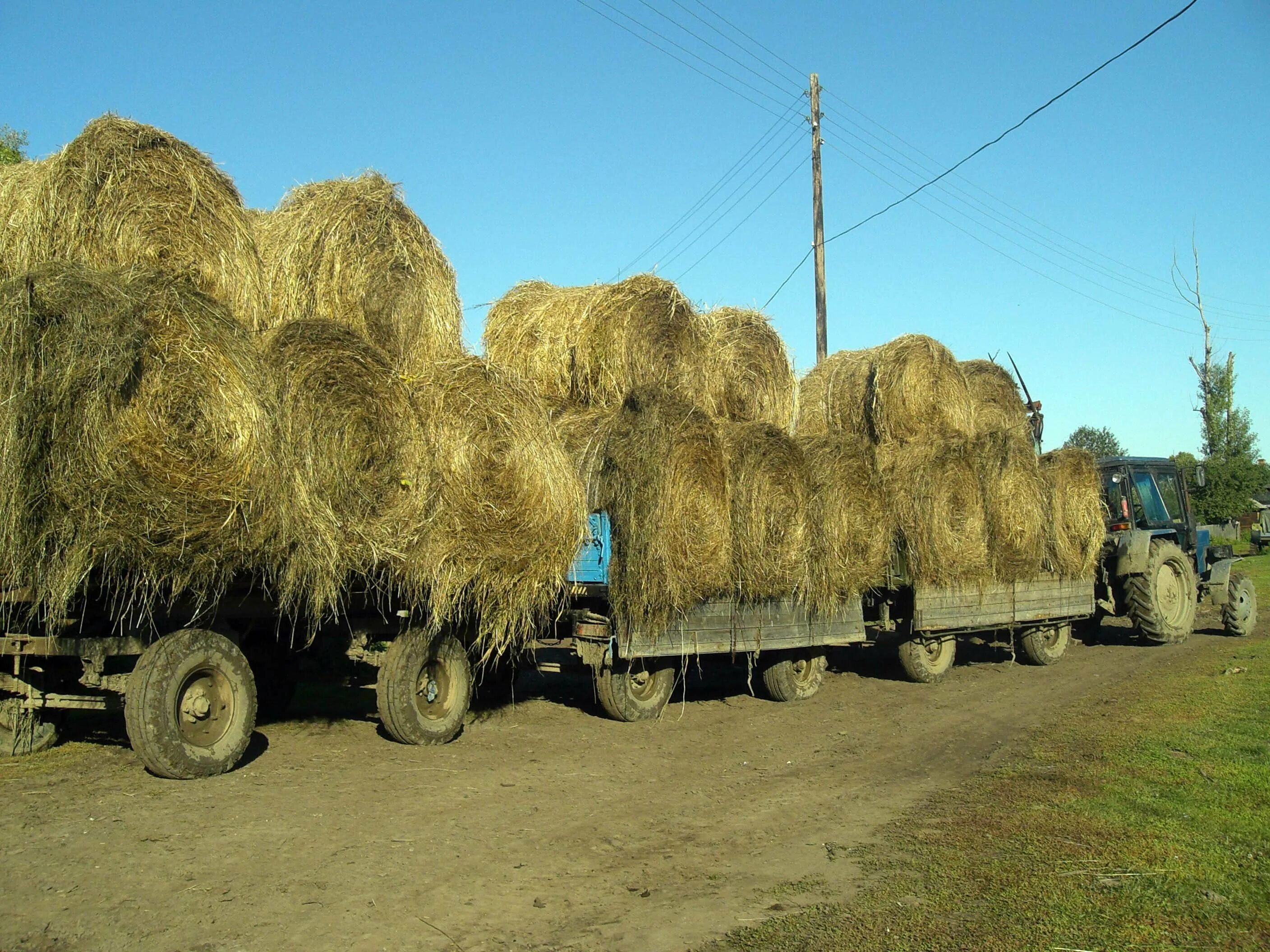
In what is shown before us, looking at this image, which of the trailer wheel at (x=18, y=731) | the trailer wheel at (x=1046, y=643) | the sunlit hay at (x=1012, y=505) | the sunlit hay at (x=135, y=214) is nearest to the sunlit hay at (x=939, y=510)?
the sunlit hay at (x=1012, y=505)

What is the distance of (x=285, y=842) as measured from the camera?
5828 mm

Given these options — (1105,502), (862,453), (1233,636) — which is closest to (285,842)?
(862,453)

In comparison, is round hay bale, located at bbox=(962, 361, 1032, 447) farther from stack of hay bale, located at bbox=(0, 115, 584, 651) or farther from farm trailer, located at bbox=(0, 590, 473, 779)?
farm trailer, located at bbox=(0, 590, 473, 779)

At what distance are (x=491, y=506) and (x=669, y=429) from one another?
1.76 m

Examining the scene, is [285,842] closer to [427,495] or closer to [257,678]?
[427,495]

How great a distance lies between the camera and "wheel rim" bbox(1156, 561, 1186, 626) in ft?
53.3

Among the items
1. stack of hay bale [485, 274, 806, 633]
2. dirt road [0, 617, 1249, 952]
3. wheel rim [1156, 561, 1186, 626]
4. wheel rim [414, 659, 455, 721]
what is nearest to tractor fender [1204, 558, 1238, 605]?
wheel rim [1156, 561, 1186, 626]

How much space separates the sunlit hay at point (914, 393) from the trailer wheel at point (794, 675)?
3.02 meters

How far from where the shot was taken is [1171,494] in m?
17.3

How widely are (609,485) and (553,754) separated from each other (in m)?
2.27

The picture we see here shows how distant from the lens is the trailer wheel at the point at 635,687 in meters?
9.70

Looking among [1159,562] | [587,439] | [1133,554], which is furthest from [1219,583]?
[587,439]

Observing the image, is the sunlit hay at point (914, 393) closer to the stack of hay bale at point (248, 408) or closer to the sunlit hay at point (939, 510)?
the sunlit hay at point (939, 510)

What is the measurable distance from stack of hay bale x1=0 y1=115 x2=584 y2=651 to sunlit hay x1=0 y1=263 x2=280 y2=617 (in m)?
0.01
